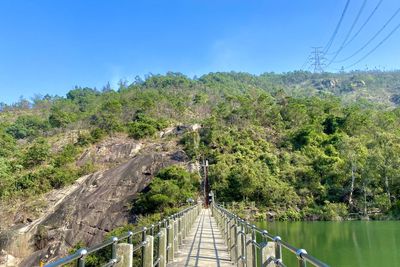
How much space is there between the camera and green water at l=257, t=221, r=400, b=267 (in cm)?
1945

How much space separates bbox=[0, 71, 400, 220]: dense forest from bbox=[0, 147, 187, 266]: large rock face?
288 centimetres

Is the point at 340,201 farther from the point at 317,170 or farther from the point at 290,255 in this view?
the point at 290,255

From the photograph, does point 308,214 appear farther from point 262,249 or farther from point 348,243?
point 262,249

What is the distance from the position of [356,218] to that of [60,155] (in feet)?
124

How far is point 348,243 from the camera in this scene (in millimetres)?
24734

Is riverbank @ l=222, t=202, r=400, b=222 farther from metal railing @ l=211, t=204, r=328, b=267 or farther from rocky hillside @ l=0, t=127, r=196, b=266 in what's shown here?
metal railing @ l=211, t=204, r=328, b=267

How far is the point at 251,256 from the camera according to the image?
5938 mm

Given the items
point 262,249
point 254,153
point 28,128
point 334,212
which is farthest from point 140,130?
point 262,249

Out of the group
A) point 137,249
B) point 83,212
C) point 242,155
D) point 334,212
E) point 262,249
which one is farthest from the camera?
point 242,155

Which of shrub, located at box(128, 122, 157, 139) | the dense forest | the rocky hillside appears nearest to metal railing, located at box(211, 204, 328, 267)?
the rocky hillside

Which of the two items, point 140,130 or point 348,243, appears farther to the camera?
point 140,130

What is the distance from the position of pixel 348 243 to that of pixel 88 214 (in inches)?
950

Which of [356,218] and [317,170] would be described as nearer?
[356,218]

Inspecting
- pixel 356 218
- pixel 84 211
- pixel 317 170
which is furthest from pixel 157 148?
pixel 356 218
